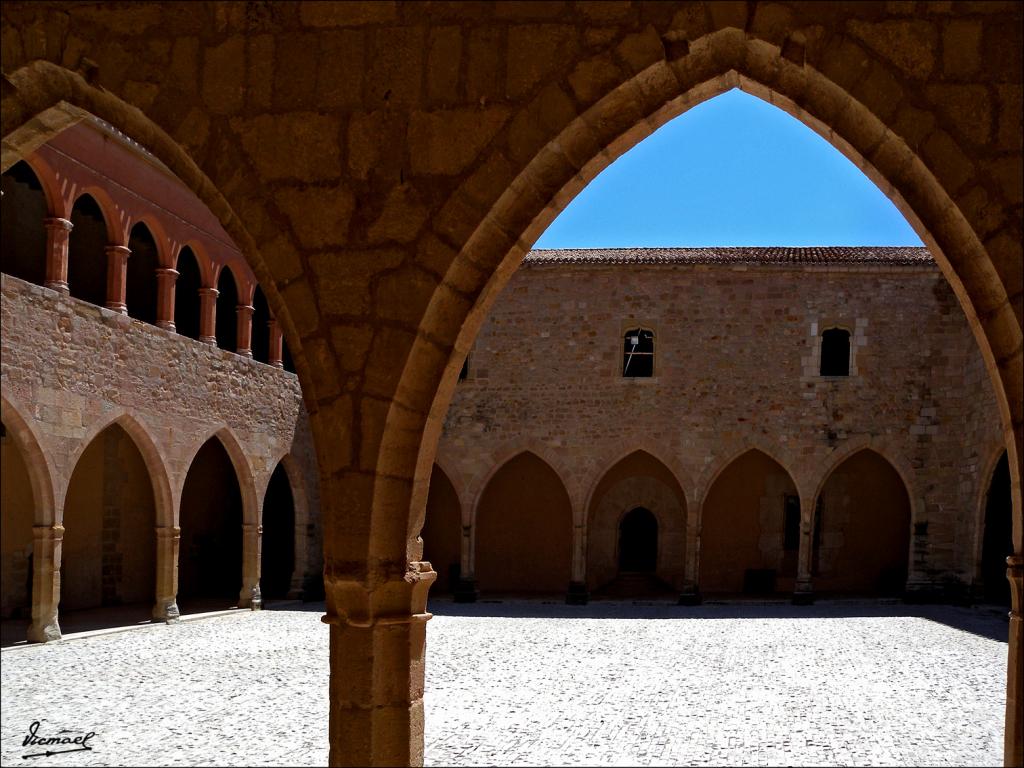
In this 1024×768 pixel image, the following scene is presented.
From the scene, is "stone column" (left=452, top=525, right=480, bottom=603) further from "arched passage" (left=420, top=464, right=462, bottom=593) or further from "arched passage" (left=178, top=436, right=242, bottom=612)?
"arched passage" (left=178, top=436, right=242, bottom=612)

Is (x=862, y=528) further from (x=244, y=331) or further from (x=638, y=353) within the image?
(x=244, y=331)

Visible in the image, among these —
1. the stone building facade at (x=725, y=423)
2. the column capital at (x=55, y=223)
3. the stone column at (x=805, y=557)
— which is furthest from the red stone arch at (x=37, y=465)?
the stone column at (x=805, y=557)

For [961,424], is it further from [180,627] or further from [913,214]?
[913,214]

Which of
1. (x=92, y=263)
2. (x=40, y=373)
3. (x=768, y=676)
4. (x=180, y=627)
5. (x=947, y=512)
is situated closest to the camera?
(x=768, y=676)

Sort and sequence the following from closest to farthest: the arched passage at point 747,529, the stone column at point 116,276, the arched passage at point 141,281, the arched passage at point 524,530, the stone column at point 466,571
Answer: the stone column at point 116,276, the arched passage at point 141,281, the stone column at point 466,571, the arched passage at point 747,529, the arched passage at point 524,530

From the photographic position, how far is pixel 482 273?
3.64 meters

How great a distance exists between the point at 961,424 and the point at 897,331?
1.71 meters

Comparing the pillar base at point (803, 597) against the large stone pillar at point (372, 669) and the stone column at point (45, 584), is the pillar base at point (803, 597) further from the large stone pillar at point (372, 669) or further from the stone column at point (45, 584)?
the large stone pillar at point (372, 669)

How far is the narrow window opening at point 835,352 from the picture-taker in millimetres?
16781

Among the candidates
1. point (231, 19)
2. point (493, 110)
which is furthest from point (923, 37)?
point (231, 19)

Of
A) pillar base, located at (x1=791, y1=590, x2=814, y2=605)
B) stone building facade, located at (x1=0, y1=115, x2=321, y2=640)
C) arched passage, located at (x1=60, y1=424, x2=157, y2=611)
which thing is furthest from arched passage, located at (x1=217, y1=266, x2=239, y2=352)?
pillar base, located at (x1=791, y1=590, x2=814, y2=605)

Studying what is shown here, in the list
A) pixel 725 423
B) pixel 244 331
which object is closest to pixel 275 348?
pixel 244 331

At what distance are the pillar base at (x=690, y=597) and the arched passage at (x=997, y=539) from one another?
4.06 m

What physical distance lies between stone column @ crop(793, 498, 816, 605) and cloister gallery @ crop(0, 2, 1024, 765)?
0.05 m
